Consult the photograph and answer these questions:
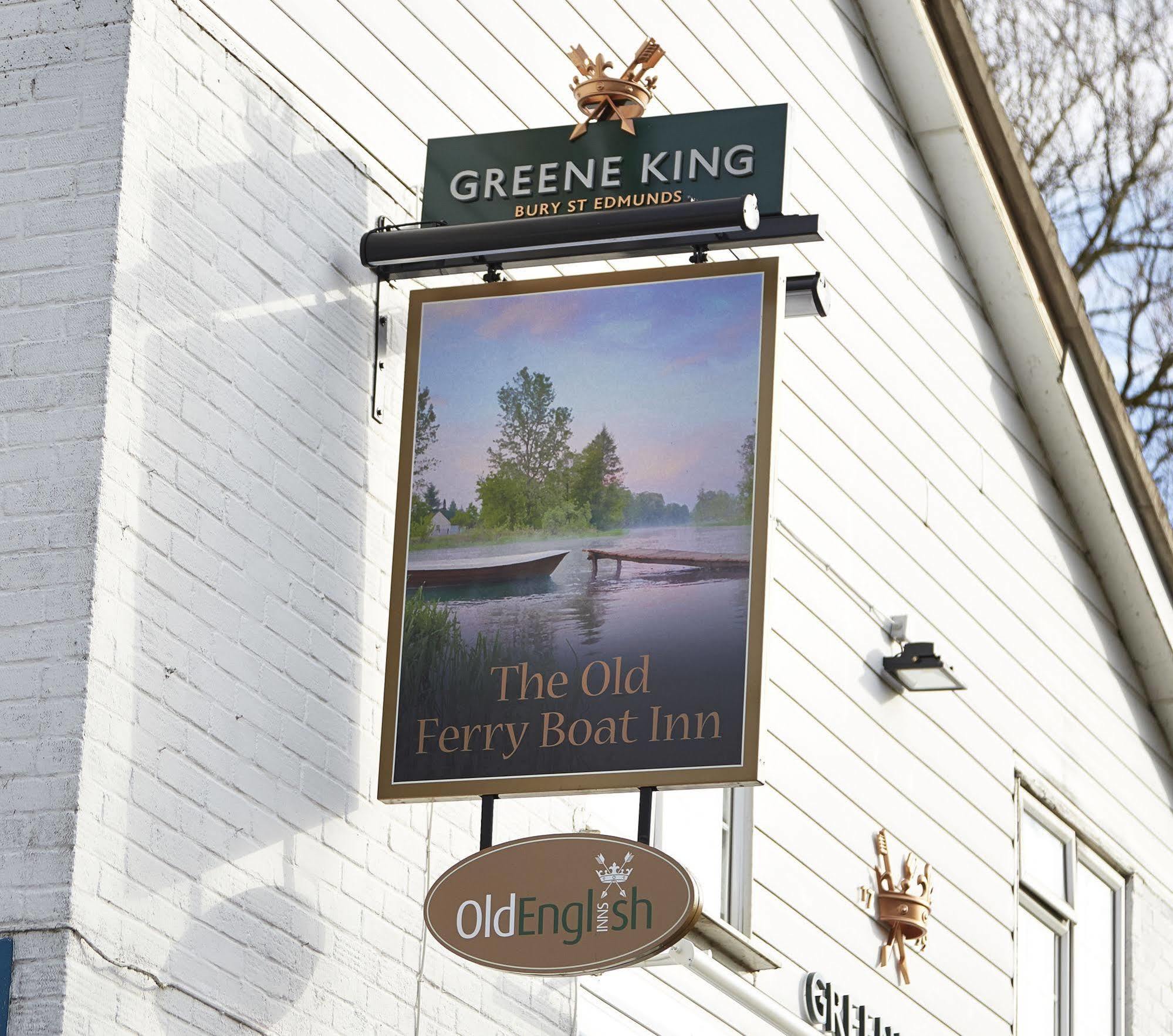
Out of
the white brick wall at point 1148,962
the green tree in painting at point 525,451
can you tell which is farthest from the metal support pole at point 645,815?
the white brick wall at point 1148,962

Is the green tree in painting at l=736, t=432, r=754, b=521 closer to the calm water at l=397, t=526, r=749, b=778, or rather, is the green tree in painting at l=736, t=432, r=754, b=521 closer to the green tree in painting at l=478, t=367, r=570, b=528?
the calm water at l=397, t=526, r=749, b=778

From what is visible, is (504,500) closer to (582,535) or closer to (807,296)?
(582,535)

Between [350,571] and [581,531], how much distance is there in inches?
28.6

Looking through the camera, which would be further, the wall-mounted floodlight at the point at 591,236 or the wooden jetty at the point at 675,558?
the wall-mounted floodlight at the point at 591,236

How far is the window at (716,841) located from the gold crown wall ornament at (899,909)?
1.21m

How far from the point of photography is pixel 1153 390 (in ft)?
65.9

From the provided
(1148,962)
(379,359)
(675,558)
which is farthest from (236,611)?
(1148,962)

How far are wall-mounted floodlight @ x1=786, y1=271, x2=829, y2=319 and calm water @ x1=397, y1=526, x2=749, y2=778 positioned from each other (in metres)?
1.00

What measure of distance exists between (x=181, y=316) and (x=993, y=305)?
22.4 ft

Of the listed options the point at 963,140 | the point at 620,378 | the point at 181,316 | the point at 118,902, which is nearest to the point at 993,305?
the point at 963,140

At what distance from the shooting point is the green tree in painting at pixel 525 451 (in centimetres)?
642

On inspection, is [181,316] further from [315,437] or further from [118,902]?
[118,902]

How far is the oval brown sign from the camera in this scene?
5.57 meters

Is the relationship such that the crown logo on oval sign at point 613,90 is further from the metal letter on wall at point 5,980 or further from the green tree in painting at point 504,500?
the metal letter on wall at point 5,980
